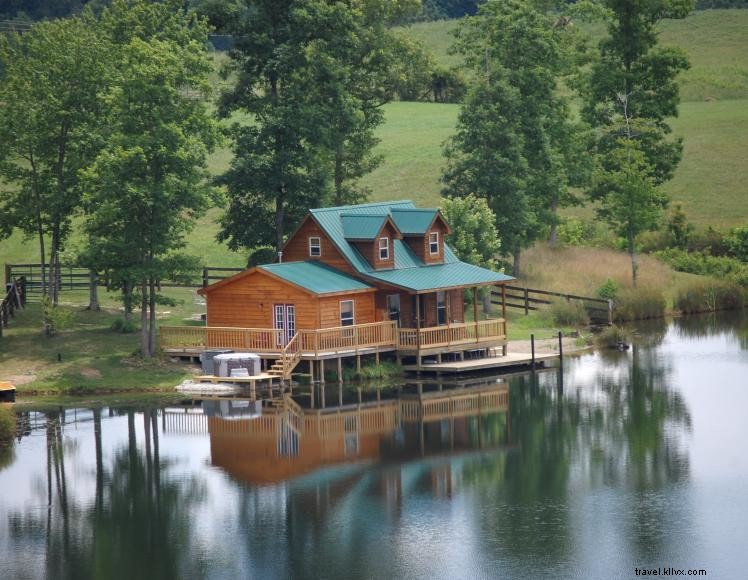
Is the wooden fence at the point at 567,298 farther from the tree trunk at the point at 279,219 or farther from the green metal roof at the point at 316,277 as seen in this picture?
the green metal roof at the point at 316,277

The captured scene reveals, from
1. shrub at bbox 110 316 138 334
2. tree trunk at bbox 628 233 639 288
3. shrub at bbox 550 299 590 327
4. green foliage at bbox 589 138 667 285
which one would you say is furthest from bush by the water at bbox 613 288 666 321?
shrub at bbox 110 316 138 334

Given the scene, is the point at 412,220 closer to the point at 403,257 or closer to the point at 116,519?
the point at 403,257

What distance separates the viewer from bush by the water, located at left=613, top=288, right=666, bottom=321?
77.8m

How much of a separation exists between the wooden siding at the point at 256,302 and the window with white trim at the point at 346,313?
5.28ft

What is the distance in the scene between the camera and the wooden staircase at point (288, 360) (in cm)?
5978

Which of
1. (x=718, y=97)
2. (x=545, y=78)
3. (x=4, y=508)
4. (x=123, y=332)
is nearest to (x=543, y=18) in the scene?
(x=545, y=78)

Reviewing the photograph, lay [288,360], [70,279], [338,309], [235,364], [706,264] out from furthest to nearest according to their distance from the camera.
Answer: [706,264], [70,279], [338,309], [288,360], [235,364]

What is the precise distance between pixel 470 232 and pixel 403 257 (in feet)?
35.8

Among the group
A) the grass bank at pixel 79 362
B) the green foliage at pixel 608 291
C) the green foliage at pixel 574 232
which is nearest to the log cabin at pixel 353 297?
the grass bank at pixel 79 362

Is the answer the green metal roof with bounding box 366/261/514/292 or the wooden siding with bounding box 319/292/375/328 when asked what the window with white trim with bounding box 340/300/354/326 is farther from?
the green metal roof with bounding box 366/261/514/292

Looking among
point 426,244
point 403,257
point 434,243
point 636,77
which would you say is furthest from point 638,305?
point 636,77

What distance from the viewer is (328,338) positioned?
6072cm

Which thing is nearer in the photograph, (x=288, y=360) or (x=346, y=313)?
(x=288, y=360)

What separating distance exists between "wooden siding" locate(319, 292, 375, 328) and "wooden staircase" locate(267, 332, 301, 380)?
135cm
